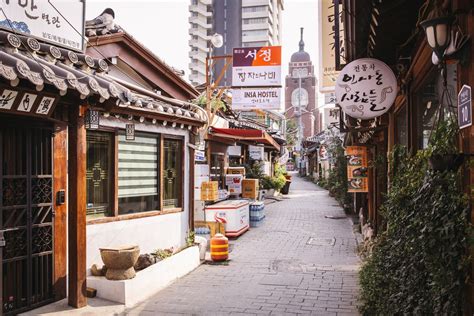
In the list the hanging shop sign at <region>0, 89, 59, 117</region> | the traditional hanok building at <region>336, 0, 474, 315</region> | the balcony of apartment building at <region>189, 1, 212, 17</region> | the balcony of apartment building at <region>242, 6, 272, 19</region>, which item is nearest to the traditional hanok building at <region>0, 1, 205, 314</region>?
the hanging shop sign at <region>0, 89, 59, 117</region>

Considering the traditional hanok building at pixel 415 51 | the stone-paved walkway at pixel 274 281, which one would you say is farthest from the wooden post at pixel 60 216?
the traditional hanok building at pixel 415 51

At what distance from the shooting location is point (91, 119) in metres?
8.04

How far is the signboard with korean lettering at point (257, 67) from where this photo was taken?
64.7 feet

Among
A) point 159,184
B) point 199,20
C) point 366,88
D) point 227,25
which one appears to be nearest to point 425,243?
point 366,88

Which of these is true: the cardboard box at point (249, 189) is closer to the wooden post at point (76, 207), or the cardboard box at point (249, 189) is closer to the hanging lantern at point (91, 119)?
the hanging lantern at point (91, 119)

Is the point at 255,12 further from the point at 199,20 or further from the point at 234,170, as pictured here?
the point at 234,170

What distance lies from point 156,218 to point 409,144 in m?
5.89

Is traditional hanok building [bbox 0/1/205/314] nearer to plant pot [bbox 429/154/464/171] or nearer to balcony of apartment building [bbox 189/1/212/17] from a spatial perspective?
plant pot [bbox 429/154/464/171]

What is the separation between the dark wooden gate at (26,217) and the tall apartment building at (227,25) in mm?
81770

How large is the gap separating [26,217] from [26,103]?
2.00 m

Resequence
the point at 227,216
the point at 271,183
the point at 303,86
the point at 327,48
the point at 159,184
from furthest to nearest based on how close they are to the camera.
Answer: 1. the point at 303,86
2. the point at 271,183
3. the point at 227,216
4. the point at 327,48
5. the point at 159,184

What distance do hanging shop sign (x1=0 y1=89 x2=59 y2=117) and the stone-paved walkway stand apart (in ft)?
12.4

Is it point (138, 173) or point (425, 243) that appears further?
point (138, 173)

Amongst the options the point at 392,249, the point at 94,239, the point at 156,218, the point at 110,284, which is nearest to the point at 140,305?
the point at 110,284
